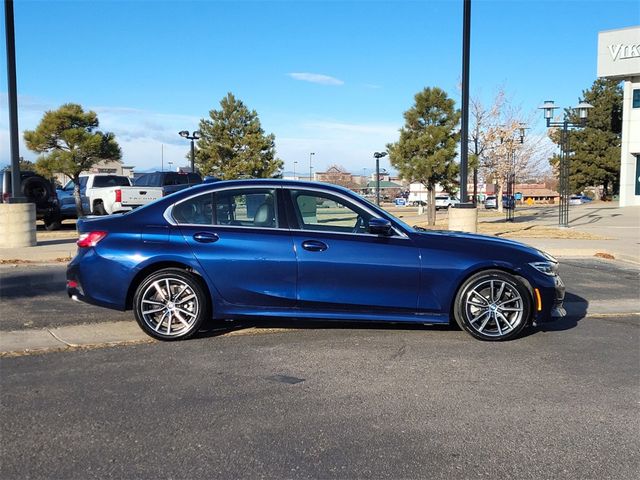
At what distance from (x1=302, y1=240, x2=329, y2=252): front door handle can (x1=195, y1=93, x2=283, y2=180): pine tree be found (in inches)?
1118

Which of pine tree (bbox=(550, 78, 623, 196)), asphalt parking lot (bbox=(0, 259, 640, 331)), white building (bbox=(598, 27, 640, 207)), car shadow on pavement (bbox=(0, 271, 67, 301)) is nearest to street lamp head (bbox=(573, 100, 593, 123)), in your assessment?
asphalt parking lot (bbox=(0, 259, 640, 331))

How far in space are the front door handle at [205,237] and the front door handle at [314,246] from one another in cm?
86

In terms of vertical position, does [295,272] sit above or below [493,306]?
above

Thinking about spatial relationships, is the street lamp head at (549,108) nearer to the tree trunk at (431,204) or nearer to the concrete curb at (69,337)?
the tree trunk at (431,204)

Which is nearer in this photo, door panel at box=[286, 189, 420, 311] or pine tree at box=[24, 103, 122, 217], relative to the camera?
door panel at box=[286, 189, 420, 311]

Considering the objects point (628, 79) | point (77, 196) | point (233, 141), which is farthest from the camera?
point (628, 79)

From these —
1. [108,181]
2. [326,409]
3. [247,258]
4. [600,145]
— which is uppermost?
[600,145]

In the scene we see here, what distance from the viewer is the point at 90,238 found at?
576 cm

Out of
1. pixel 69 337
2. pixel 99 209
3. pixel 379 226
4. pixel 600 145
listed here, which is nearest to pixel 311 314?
pixel 379 226

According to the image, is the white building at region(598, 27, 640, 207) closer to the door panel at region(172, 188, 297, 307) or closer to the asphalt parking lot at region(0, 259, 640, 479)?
the asphalt parking lot at region(0, 259, 640, 479)

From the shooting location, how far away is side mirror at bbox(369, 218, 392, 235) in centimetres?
564

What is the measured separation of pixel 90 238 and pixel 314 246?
7.23ft

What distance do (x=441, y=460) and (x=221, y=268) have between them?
9.78 ft

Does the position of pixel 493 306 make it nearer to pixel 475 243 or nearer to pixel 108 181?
pixel 475 243
